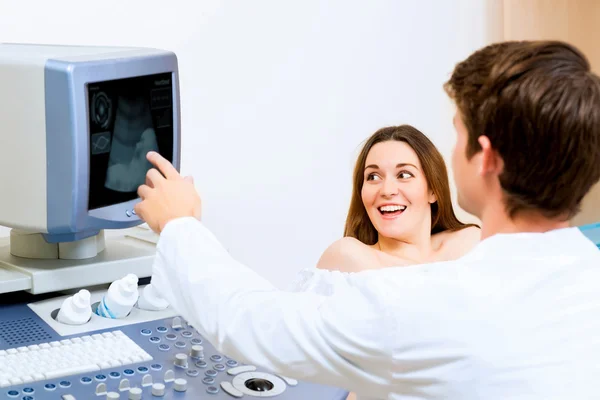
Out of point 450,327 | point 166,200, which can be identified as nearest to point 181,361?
point 166,200

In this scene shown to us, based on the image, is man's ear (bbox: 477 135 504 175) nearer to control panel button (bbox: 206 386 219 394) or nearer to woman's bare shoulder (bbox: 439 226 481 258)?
control panel button (bbox: 206 386 219 394)

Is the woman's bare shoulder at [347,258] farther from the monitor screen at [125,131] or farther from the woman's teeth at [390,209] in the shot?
the monitor screen at [125,131]

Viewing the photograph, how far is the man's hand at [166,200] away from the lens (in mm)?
1417

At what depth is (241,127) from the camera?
2580mm

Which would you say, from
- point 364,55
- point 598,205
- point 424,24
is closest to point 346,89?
point 364,55

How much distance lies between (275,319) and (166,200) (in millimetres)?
312

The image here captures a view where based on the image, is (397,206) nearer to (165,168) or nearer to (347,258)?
(347,258)

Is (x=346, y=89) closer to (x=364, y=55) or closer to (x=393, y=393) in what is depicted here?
(x=364, y=55)

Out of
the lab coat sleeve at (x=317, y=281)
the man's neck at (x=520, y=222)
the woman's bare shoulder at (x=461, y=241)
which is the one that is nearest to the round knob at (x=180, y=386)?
the man's neck at (x=520, y=222)

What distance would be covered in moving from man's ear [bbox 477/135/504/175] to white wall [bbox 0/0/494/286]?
134 cm

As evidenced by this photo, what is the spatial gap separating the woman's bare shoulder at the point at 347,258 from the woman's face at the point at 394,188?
0.31 feet

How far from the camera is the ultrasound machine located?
1.51 m

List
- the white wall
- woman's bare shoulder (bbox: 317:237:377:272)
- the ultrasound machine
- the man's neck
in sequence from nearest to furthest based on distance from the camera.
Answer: the man's neck → the ultrasound machine → the white wall → woman's bare shoulder (bbox: 317:237:377:272)

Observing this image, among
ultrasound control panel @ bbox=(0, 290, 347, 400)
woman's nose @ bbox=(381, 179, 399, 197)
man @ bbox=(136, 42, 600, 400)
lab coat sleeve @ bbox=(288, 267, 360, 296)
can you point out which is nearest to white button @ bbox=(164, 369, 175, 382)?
ultrasound control panel @ bbox=(0, 290, 347, 400)
